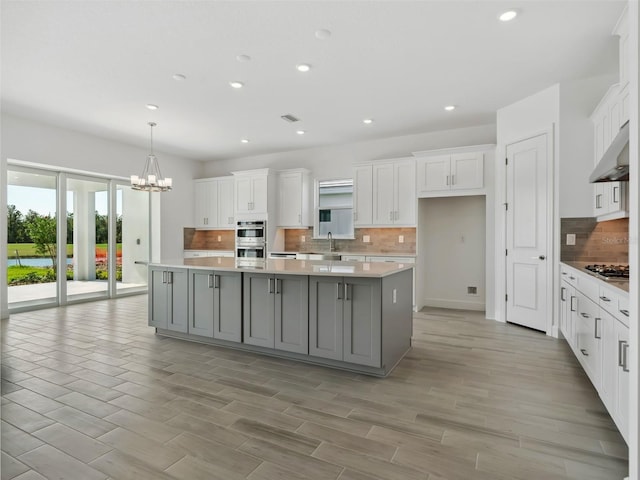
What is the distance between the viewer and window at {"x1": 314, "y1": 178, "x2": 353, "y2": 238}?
6789 millimetres

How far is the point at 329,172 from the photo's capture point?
23.4 feet

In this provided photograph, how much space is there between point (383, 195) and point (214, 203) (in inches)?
156

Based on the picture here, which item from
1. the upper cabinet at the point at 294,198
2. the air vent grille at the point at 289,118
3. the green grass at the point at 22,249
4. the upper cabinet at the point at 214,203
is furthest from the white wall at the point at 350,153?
the green grass at the point at 22,249

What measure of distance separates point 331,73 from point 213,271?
2.49m

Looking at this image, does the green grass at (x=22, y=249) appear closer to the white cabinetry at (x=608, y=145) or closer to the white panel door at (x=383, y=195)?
the white panel door at (x=383, y=195)

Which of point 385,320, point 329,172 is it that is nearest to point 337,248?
point 329,172

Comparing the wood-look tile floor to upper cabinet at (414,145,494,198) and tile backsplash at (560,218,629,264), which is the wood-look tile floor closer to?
tile backsplash at (560,218,629,264)

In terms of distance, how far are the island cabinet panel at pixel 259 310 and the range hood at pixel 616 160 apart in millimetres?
2791

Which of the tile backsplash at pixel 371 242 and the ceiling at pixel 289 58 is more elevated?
the ceiling at pixel 289 58

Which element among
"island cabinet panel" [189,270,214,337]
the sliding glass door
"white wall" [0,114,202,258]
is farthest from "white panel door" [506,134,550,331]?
the sliding glass door

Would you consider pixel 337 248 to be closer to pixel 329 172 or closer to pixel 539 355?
pixel 329 172

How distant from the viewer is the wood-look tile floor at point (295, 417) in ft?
6.36

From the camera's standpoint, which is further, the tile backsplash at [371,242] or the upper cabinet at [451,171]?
the tile backsplash at [371,242]

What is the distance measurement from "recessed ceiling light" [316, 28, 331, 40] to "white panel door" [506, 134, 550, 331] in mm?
2967
